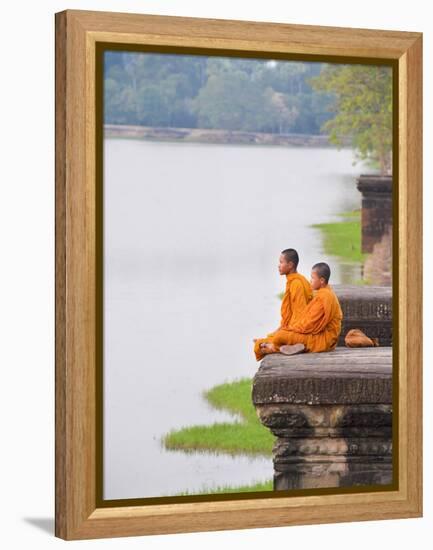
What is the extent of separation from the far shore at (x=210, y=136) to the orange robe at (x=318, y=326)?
2.23 ft

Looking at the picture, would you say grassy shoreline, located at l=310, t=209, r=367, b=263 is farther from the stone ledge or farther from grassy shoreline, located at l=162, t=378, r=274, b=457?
grassy shoreline, located at l=162, t=378, r=274, b=457

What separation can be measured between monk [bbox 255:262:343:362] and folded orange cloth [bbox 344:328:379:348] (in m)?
0.06

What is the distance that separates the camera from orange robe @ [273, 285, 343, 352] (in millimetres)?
8477

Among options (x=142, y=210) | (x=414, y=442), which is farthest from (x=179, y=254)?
(x=414, y=442)

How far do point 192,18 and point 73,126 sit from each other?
2.47 feet

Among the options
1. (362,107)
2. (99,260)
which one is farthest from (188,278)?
(362,107)

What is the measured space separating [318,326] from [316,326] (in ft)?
0.04

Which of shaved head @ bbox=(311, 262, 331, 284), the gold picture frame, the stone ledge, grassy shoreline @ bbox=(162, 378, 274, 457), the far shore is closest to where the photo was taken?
the gold picture frame

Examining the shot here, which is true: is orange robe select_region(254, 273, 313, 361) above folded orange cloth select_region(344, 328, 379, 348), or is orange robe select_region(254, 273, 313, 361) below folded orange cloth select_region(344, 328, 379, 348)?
above

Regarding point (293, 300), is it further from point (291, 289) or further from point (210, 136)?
point (210, 136)

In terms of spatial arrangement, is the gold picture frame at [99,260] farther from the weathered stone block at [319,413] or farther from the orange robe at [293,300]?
the orange robe at [293,300]

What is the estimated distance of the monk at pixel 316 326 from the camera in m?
8.45

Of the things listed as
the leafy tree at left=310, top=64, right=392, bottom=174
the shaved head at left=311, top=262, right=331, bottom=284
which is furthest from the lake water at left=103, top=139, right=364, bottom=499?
the leafy tree at left=310, top=64, right=392, bottom=174

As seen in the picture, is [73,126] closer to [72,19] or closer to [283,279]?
[72,19]
